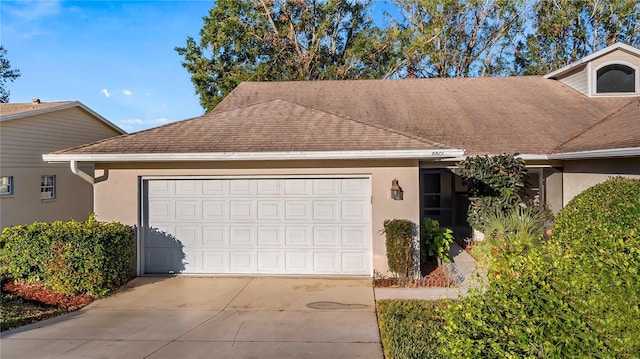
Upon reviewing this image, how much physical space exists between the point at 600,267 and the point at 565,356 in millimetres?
734

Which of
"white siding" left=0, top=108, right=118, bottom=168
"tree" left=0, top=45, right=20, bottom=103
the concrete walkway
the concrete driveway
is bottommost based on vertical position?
the concrete driveway

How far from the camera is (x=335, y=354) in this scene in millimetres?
4711

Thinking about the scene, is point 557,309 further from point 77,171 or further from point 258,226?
point 77,171

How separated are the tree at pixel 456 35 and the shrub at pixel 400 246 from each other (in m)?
17.1

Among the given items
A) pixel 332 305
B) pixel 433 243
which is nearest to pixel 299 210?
pixel 332 305

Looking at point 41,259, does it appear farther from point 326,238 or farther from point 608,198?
point 608,198

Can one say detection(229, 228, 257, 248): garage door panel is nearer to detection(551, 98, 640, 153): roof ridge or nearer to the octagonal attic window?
detection(551, 98, 640, 153): roof ridge

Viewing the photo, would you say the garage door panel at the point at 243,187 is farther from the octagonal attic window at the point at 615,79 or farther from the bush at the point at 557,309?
the octagonal attic window at the point at 615,79

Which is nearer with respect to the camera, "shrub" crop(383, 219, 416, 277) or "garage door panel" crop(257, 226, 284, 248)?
"shrub" crop(383, 219, 416, 277)

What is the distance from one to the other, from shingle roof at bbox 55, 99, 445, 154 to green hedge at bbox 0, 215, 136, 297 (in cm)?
180

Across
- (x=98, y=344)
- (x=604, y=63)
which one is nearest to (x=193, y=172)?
(x=98, y=344)

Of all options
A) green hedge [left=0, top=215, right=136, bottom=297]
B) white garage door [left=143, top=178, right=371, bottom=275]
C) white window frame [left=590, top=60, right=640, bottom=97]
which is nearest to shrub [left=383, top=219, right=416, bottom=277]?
white garage door [left=143, top=178, right=371, bottom=275]

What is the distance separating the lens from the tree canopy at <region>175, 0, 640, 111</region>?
874 inches

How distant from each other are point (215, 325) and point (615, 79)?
50.8 ft
